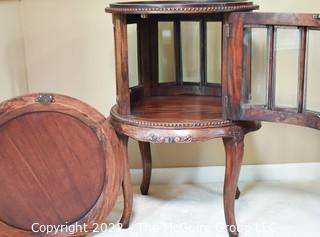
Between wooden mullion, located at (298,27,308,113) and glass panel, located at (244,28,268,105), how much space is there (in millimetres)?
128

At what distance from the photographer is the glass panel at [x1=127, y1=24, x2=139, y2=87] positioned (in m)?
2.10

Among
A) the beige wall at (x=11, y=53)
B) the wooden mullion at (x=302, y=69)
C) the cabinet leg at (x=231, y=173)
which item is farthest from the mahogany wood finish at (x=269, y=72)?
the beige wall at (x=11, y=53)

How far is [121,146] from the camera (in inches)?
77.9

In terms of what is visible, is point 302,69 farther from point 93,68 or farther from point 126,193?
point 93,68

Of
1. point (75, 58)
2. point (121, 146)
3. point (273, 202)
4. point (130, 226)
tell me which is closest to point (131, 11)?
point (121, 146)

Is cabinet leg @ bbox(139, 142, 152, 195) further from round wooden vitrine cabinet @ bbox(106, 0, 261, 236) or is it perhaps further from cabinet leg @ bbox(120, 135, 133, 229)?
cabinet leg @ bbox(120, 135, 133, 229)

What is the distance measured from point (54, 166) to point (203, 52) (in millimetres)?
860

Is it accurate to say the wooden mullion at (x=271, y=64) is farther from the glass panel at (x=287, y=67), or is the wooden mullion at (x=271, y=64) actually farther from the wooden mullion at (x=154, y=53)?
the wooden mullion at (x=154, y=53)

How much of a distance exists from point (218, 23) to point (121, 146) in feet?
2.54

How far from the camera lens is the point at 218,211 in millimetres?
2211

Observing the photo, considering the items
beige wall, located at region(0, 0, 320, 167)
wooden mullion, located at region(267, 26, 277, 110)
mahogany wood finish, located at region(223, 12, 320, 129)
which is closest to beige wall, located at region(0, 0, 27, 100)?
beige wall, located at region(0, 0, 320, 167)

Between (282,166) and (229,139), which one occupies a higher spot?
(229,139)

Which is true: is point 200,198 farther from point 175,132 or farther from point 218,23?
point 218,23

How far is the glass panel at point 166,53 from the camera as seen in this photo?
2256 millimetres
